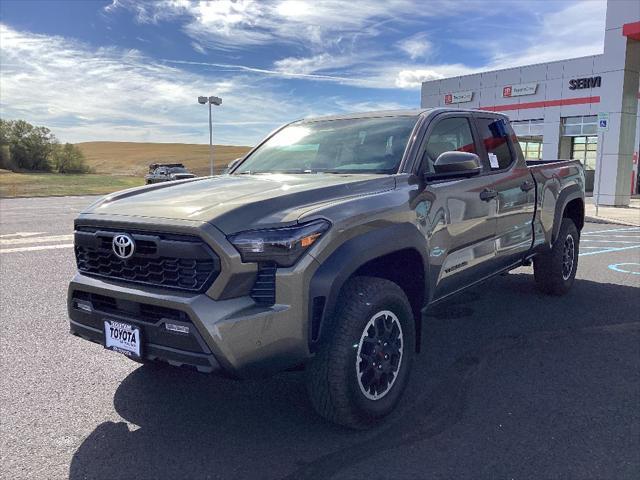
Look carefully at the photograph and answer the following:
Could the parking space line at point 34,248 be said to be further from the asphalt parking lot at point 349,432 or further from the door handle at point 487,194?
the door handle at point 487,194

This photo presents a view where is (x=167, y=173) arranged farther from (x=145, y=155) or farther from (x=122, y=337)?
(x=145, y=155)

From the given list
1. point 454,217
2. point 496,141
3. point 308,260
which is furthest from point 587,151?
point 308,260

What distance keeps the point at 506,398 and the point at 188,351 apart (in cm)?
209

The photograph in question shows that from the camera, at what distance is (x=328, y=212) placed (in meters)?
2.90

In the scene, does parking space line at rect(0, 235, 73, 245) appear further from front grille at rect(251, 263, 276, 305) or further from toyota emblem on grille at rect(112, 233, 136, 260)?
front grille at rect(251, 263, 276, 305)

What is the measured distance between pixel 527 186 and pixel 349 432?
3.01 metres

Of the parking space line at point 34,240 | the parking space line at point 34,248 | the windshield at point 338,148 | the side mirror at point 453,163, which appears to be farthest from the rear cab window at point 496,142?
the parking space line at point 34,240

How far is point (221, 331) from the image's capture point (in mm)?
2574

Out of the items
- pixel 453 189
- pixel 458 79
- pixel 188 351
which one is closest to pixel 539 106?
pixel 458 79

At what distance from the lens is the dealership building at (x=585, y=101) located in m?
18.7

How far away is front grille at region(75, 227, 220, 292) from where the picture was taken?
2.68 metres

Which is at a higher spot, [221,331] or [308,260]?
[308,260]

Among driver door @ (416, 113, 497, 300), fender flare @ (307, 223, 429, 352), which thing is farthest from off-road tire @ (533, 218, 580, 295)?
fender flare @ (307, 223, 429, 352)

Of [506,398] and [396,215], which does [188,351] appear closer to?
[396,215]
